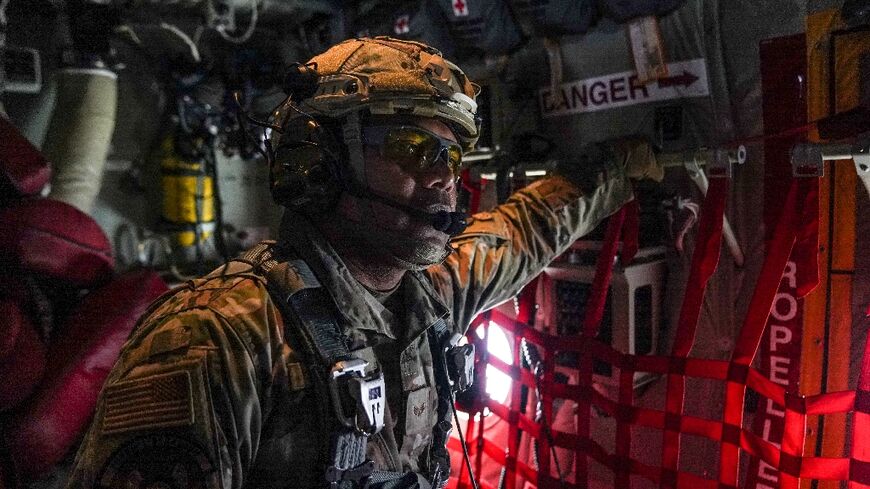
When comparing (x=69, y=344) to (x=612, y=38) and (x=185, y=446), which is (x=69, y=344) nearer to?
(x=185, y=446)

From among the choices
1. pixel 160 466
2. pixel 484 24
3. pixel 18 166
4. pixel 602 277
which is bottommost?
pixel 160 466

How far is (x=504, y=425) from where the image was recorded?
354cm

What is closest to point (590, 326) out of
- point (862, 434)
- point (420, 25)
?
point (862, 434)

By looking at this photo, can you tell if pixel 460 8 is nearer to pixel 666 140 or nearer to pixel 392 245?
pixel 666 140

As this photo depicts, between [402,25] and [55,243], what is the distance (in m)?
2.36

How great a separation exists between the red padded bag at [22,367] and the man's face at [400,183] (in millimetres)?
1821

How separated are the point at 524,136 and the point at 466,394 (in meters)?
1.46

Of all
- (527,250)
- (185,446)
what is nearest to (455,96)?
(527,250)

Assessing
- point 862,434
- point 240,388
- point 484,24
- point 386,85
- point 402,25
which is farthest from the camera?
point 402,25

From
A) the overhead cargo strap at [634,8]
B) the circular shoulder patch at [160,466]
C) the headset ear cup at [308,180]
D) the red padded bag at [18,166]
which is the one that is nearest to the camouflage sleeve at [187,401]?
the circular shoulder patch at [160,466]

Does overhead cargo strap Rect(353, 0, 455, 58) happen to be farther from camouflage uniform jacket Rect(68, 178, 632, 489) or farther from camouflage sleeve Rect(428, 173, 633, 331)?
camouflage uniform jacket Rect(68, 178, 632, 489)

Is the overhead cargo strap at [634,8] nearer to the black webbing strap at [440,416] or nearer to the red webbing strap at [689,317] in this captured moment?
the red webbing strap at [689,317]

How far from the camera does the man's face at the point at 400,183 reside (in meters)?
1.62

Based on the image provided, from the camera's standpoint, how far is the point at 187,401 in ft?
4.12
